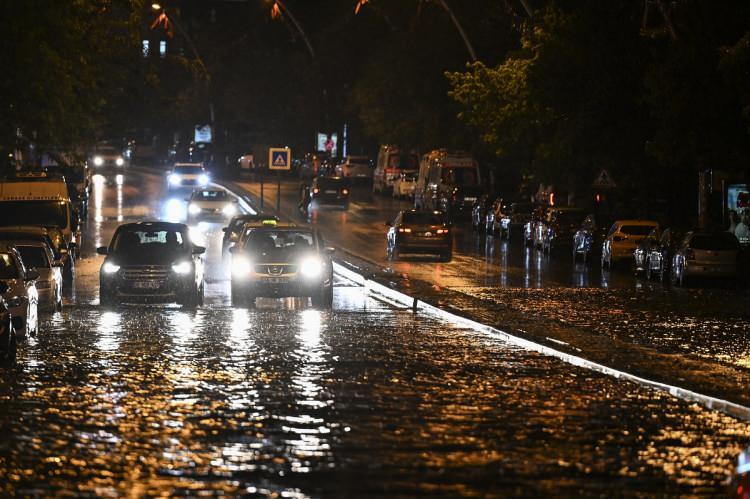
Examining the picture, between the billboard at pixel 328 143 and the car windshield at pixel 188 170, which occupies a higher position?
the billboard at pixel 328 143

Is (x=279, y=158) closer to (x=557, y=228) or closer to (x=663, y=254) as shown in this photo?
(x=557, y=228)

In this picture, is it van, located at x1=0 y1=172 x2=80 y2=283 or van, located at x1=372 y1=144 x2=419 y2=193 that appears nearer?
van, located at x1=0 y1=172 x2=80 y2=283

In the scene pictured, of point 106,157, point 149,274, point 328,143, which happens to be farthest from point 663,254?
point 106,157

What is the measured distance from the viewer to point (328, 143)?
109 m

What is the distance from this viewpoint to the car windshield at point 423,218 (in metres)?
44.4

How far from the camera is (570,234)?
48.7 m

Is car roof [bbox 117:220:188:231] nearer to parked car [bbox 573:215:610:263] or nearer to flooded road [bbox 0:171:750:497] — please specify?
flooded road [bbox 0:171:750:497]

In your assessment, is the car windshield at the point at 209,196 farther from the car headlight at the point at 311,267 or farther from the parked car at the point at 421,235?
the car headlight at the point at 311,267

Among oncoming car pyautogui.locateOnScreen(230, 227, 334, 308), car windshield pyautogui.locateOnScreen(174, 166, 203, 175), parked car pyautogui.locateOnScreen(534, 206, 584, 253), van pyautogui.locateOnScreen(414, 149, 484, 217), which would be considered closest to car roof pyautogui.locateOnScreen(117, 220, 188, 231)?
oncoming car pyautogui.locateOnScreen(230, 227, 334, 308)

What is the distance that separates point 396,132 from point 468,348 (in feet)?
229

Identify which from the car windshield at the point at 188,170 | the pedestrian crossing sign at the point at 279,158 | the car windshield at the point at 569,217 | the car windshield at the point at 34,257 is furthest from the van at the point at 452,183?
the car windshield at the point at 34,257

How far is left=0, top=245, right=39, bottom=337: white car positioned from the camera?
20.1m

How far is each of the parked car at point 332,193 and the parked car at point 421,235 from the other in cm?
3066

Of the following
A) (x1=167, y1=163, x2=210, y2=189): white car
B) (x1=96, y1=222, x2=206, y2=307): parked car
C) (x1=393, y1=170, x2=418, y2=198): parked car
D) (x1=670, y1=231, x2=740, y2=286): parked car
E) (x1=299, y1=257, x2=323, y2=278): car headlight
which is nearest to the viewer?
(x1=96, y1=222, x2=206, y2=307): parked car
